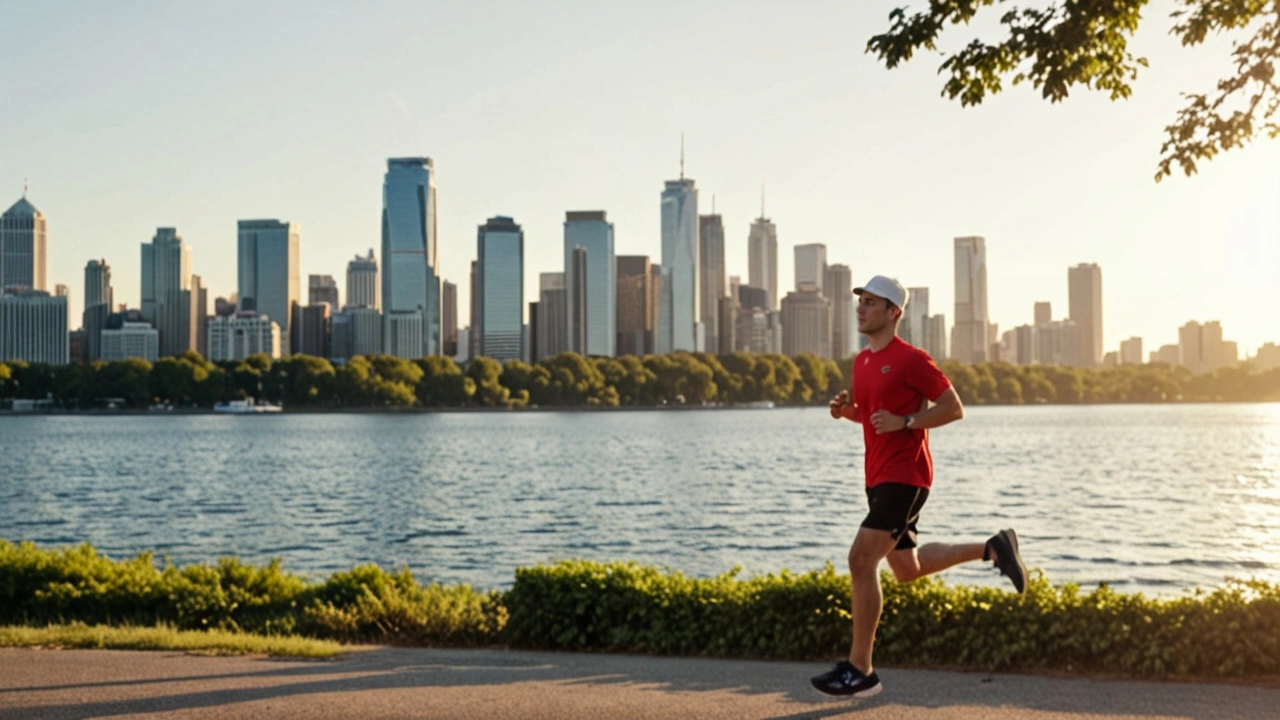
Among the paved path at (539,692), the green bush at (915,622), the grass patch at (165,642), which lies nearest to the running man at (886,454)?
the paved path at (539,692)

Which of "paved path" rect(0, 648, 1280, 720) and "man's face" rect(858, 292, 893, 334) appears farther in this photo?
"man's face" rect(858, 292, 893, 334)

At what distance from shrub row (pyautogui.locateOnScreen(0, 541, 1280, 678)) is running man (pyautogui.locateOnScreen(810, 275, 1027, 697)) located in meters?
2.06

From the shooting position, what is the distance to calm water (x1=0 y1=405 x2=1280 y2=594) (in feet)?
111

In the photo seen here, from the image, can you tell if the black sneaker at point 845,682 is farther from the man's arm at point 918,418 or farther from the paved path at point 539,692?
the man's arm at point 918,418

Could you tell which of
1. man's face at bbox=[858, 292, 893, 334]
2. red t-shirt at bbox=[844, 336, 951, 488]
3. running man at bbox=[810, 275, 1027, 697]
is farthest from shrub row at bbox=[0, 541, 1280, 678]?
man's face at bbox=[858, 292, 893, 334]

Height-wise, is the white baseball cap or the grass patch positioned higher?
the white baseball cap

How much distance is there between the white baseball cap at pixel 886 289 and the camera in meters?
7.80

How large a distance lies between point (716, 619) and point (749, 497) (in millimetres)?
40153

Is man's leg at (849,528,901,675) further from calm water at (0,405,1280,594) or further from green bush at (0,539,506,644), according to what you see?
calm water at (0,405,1280,594)

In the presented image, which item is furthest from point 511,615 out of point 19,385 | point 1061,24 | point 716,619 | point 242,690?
point 19,385

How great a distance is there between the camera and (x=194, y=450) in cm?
9256

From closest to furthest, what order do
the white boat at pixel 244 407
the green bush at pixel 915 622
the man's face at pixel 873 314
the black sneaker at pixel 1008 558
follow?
the man's face at pixel 873 314
the black sneaker at pixel 1008 558
the green bush at pixel 915 622
the white boat at pixel 244 407

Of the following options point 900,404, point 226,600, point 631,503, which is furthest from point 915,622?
point 631,503

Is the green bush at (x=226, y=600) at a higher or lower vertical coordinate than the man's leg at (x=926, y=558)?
lower
